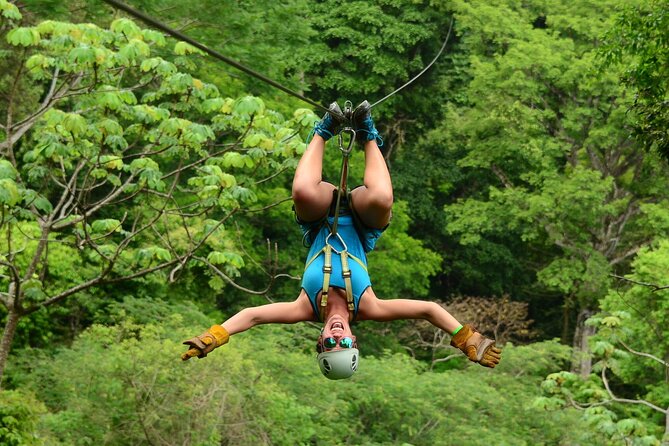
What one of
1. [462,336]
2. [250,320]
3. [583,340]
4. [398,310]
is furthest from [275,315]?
[583,340]

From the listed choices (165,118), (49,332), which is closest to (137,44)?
(165,118)

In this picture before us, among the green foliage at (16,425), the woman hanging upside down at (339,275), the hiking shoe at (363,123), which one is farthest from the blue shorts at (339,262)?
the green foliage at (16,425)

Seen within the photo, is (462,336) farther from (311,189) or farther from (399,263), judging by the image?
(399,263)

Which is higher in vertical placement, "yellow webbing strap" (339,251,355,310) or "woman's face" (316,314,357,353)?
"yellow webbing strap" (339,251,355,310)

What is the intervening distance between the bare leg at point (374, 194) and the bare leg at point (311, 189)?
0.14 meters

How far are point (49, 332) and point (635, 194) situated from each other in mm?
13007

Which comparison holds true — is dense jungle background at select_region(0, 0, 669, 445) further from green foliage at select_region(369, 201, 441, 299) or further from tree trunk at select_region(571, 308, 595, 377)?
tree trunk at select_region(571, 308, 595, 377)

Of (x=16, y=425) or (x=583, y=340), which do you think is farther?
(x=583, y=340)

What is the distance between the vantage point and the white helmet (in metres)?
4.51

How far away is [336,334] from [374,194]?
612 mm

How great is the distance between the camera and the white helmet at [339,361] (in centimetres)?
451

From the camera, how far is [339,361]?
4.52 m

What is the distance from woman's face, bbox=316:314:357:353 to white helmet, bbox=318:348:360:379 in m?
0.03


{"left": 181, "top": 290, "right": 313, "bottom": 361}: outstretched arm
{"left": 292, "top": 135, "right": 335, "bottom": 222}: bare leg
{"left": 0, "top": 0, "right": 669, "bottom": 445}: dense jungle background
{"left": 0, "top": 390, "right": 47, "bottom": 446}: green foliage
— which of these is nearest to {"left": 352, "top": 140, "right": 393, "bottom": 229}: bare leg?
{"left": 292, "top": 135, "right": 335, "bottom": 222}: bare leg
